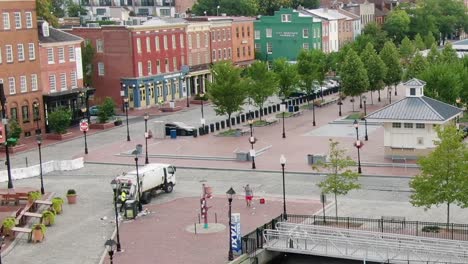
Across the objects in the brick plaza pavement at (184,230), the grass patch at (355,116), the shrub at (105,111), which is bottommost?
the grass patch at (355,116)

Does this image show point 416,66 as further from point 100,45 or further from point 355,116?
point 100,45

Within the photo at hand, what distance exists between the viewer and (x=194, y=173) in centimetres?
5419

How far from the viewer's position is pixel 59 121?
71875 mm

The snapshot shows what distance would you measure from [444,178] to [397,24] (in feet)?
365

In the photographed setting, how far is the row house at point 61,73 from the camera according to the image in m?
77.6

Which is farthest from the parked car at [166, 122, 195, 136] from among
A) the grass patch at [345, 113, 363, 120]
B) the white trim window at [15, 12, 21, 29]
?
the white trim window at [15, 12, 21, 29]

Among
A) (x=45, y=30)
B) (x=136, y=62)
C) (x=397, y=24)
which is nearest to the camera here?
(x=45, y=30)

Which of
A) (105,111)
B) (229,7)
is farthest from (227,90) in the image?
(229,7)

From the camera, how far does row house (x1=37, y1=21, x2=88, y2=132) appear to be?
77.6 metres

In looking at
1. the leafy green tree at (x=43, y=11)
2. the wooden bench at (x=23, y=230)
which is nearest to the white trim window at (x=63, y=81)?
the leafy green tree at (x=43, y=11)

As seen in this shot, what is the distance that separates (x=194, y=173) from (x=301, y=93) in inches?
1669

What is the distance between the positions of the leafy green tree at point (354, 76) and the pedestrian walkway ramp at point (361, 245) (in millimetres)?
45470

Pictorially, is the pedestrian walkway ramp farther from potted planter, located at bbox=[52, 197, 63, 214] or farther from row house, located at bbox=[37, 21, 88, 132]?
row house, located at bbox=[37, 21, 88, 132]

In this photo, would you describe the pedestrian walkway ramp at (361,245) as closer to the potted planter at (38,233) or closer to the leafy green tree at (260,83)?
the potted planter at (38,233)
